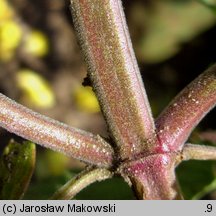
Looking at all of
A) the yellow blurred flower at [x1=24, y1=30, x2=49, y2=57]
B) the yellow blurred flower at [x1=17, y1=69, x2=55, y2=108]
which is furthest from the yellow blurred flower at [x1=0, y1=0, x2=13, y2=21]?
the yellow blurred flower at [x1=17, y1=69, x2=55, y2=108]

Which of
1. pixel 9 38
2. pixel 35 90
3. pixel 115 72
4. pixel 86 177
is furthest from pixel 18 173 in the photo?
pixel 9 38

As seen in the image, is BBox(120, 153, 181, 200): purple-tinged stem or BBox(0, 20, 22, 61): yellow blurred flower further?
BBox(0, 20, 22, 61): yellow blurred flower

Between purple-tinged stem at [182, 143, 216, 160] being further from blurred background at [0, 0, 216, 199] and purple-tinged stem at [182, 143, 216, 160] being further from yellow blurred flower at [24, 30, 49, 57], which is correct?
yellow blurred flower at [24, 30, 49, 57]

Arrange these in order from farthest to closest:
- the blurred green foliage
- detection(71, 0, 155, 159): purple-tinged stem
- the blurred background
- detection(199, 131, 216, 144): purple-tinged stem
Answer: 1. the blurred background
2. detection(199, 131, 216, 144): purple-tinged stem
3. the blurred green foliage
4. detection(71, 0, 155, 159): purple-tinged stem

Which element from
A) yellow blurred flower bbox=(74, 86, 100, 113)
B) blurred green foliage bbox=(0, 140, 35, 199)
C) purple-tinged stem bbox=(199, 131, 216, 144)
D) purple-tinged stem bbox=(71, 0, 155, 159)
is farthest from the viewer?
yellow blurred flower bbox=(74, 86, 100, 113)

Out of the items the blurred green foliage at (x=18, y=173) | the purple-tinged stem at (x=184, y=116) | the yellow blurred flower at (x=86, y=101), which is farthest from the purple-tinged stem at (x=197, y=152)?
the yellow blurred flower at (x=86, y=101)

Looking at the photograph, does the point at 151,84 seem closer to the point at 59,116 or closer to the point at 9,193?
the point at 59,116

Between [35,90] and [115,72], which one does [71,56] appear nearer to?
[35,90]
